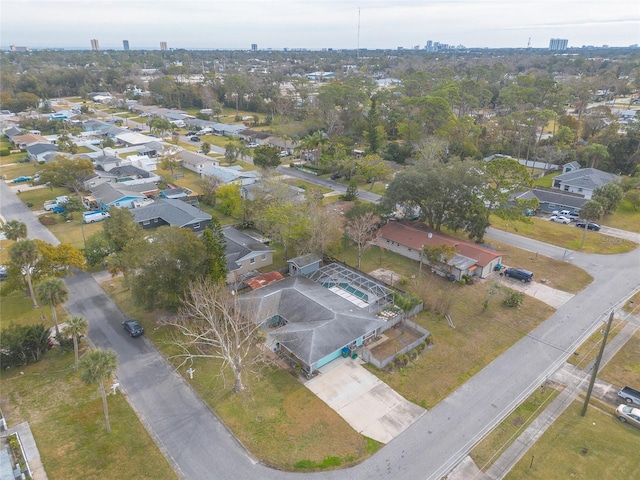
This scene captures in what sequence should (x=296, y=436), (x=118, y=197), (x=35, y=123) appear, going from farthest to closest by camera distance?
1. (x=35, y=123)
2. (x=118, y=197)
3. (x=296, y=436)

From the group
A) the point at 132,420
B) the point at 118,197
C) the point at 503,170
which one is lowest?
the point at 132,420

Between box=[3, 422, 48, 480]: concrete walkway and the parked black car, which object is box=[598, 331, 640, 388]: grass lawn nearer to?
the parked black car

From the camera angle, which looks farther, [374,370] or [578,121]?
[578,121]

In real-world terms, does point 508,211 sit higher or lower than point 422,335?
higher

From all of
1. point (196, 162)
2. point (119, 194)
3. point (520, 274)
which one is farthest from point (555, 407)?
point (196, 162)

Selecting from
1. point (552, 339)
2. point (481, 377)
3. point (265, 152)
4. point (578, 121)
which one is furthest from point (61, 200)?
point (578, 121)

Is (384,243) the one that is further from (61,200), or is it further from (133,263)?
(61,200)

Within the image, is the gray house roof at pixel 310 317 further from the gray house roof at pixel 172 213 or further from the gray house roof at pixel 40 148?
the gray house roof at pixel 40 148

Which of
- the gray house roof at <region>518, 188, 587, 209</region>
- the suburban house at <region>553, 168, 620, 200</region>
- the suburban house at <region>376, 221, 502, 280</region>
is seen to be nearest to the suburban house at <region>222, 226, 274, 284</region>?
the suburban house at <region>376, 221, 502, 280</region>
